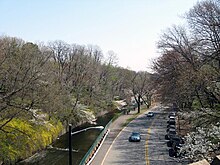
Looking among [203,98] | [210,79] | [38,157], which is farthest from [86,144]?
[210,79]

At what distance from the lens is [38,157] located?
102ft

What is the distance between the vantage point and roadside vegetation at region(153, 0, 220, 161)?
19798mm

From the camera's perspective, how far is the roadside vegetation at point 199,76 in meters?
19.8

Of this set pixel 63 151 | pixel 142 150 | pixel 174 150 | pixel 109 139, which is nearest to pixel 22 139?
pixel 63 151

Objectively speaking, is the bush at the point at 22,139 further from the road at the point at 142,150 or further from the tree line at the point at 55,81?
the road at the point at 142,150

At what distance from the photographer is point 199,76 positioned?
23344 millimetres

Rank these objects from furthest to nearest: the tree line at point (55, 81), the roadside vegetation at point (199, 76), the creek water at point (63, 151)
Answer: the creek water at point (63, 151), the tree line at point (55, 81), the roadside vegetation at point (199, 76)

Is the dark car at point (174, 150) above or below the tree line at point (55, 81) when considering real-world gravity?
below

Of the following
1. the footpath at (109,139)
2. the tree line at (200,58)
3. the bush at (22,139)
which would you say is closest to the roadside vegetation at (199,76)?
the tree line at (200,58)

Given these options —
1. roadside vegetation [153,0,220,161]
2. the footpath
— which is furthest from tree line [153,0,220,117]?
the footpath

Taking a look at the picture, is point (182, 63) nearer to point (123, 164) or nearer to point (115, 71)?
point (123, 164)

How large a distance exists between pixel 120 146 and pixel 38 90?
36.7ft

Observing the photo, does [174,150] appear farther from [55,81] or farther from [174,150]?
[55,81]

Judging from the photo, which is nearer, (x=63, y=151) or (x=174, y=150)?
(x=174, y=150)
